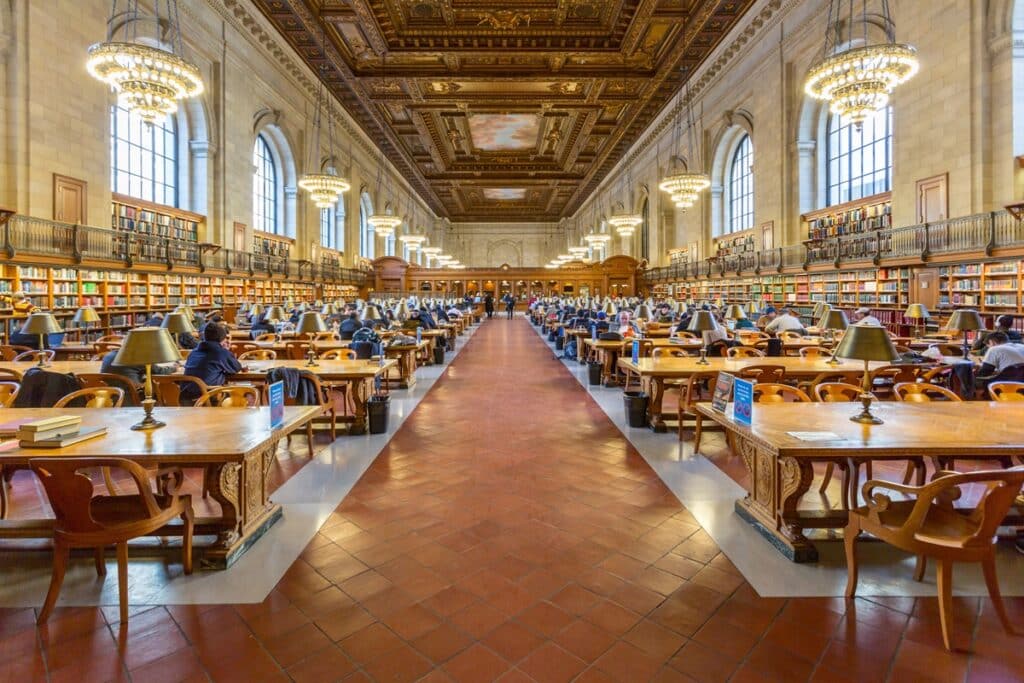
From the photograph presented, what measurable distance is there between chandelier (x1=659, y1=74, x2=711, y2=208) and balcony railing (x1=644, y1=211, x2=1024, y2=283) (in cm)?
299

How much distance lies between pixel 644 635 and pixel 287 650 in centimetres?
148

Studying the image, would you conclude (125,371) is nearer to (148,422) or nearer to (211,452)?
(148,422)

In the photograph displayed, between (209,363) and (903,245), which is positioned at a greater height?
(903,245)

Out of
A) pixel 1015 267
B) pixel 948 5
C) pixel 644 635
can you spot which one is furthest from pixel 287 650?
pixel 948 5

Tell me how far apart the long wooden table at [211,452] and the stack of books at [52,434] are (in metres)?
0.04

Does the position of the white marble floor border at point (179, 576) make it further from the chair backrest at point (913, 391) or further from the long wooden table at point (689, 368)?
the chair backrest at point (913, 391)

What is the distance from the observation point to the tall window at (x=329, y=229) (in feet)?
82.1

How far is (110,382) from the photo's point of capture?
193 inches

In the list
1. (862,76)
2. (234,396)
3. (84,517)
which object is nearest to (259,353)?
(234,396)

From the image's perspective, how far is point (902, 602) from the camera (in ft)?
8.38

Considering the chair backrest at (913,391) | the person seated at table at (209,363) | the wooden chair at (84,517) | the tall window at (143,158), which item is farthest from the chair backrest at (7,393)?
the tall window at (143,158)

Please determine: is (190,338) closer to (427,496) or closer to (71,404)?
(71,404)

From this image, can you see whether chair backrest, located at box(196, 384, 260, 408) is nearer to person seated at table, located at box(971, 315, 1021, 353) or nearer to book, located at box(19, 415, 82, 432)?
book, located at box(19, 415, 82, 432)

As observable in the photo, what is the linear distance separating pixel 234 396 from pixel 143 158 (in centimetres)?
1252
